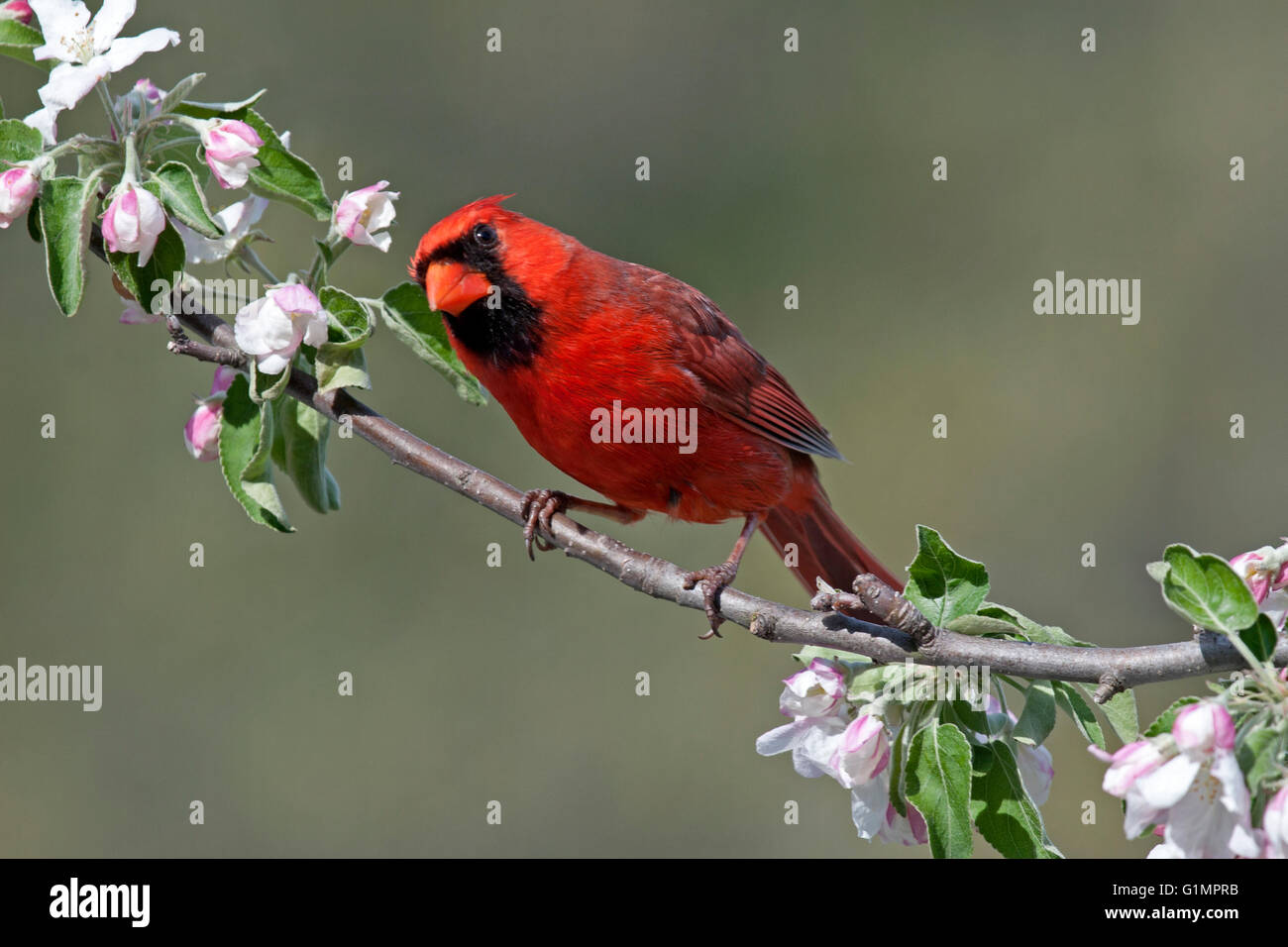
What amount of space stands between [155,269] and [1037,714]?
139 cm

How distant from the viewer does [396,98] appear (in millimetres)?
6402

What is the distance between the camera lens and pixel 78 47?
179cm

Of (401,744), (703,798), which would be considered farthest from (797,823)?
(401,744)

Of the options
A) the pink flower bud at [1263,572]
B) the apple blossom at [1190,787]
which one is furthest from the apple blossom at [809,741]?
the pink flower bud at [1263,572]

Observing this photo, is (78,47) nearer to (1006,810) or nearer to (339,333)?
(339,333)

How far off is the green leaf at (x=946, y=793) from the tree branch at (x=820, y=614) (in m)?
0.12

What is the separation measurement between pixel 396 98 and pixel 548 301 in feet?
13.5

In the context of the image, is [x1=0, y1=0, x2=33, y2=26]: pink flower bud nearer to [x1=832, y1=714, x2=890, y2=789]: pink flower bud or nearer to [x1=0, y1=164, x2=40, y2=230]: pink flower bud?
[x1=0, y1=164, x2=40, y2=230]: pink flower bud

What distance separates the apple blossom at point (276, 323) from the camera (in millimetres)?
1890

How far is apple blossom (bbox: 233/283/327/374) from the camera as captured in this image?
1.89 metres

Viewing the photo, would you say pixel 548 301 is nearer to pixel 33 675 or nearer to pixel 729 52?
pixel 33 675

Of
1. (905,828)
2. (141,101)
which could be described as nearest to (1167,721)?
(905,828)

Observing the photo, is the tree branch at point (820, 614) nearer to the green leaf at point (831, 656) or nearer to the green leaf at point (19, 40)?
the green leaf at point (831, 656)

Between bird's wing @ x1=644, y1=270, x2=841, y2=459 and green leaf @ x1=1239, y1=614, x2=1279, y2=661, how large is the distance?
164cm
